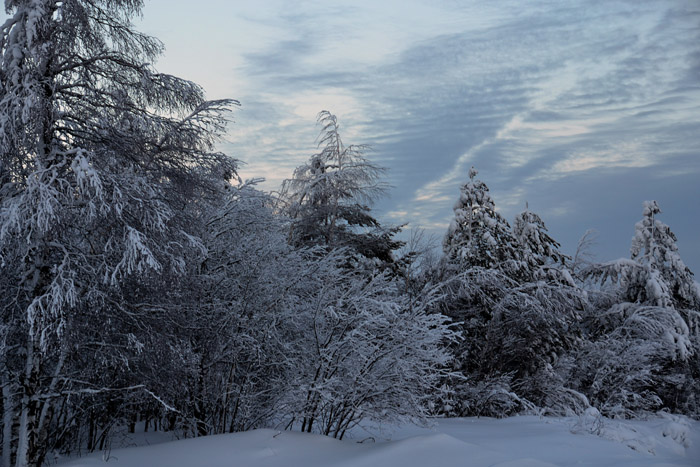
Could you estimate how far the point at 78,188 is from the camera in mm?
6859

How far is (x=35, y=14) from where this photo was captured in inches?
294

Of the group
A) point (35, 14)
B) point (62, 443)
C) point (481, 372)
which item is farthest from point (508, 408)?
point (35, 14)

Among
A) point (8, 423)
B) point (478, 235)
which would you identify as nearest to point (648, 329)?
point (478, 235)

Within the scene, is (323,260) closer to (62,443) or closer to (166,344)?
(166,344)

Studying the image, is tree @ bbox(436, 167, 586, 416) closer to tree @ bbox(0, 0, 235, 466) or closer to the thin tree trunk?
tree @ bbox(0, 0, 235, 466)

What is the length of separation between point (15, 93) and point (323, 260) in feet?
17.4

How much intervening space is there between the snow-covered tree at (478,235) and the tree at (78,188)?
10.6 meters

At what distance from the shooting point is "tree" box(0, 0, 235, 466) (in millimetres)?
6746

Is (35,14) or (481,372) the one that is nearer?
(35,14)

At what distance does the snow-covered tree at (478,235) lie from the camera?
1767 centimetres

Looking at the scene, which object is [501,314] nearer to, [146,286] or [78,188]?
[146,286]

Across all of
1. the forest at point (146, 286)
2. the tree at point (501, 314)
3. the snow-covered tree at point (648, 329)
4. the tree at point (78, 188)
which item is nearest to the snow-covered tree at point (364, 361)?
the forest at point (146, 286)

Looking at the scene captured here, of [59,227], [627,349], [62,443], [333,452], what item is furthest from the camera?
[627,349]

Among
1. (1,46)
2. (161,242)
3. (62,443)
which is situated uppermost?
(1,46)
